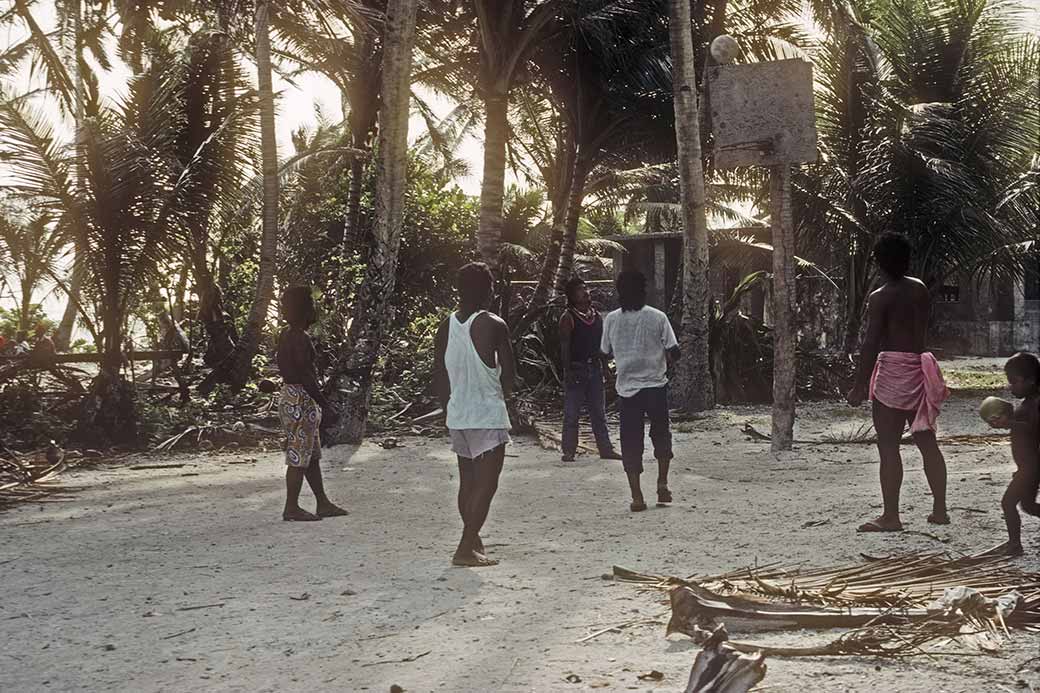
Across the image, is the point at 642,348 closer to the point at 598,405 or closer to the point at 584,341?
the point at 584,341

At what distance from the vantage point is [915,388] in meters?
6.43

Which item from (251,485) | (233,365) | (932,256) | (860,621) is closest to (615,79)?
(932,256)

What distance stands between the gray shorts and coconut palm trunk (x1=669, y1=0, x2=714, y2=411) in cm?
876

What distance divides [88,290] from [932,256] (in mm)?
12801

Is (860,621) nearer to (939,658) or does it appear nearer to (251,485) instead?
(939,658)

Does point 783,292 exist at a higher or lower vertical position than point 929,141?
lower

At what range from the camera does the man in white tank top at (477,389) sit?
603cm

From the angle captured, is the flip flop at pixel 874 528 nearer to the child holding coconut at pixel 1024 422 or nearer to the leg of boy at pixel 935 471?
the leg of boy at pixel 935 471

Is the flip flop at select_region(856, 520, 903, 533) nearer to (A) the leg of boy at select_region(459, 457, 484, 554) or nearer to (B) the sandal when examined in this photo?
(B) the sandal

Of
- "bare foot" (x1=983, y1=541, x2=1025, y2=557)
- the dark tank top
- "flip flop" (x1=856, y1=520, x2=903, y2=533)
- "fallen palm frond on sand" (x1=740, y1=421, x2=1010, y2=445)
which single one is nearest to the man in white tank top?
"flip flop" (x1=856, y1=520, x2=903, y2=533)

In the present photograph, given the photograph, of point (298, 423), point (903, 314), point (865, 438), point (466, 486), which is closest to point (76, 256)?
point (298, 423)

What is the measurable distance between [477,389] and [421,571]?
1.02 m

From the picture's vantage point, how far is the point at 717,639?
13.0 ft

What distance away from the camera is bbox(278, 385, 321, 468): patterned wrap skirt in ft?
24.2
